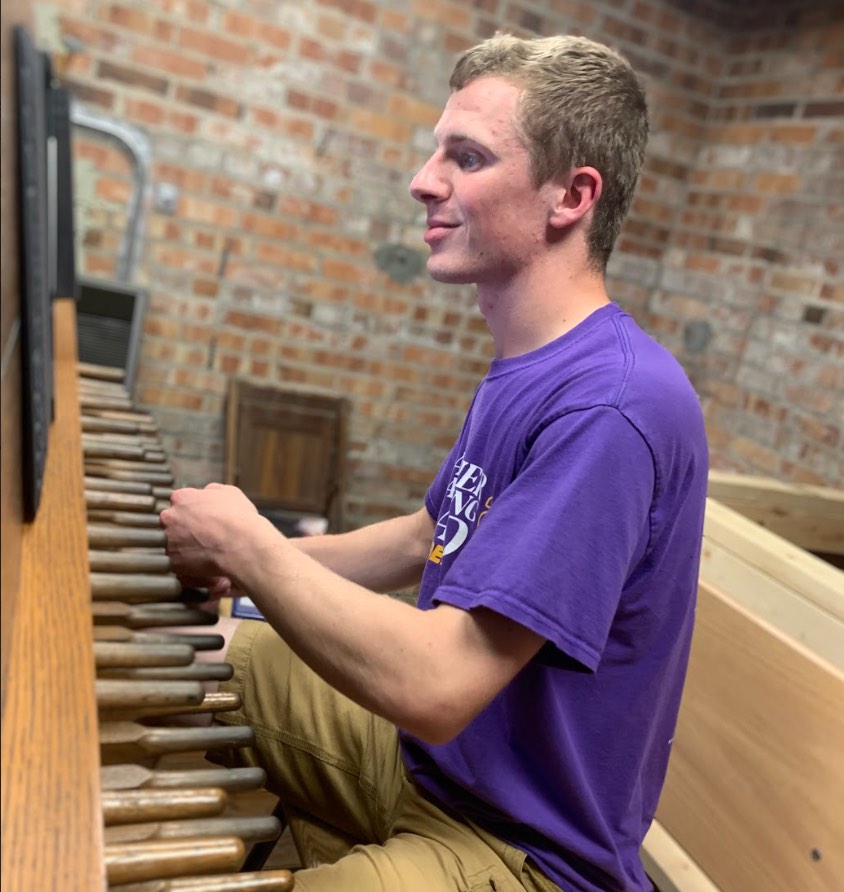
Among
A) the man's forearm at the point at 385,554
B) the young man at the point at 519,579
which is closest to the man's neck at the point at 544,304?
the young man at the point at 519,579

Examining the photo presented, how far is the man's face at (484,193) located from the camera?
1.04 m

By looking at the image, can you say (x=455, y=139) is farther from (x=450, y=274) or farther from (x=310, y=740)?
(x=310, y=740)

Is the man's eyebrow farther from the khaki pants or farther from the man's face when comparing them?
the khaki pants

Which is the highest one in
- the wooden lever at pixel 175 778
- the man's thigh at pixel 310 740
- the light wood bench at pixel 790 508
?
the wooden lever at pixel 175 778

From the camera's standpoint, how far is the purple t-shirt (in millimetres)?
812

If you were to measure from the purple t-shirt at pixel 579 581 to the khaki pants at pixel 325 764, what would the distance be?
0.15ft

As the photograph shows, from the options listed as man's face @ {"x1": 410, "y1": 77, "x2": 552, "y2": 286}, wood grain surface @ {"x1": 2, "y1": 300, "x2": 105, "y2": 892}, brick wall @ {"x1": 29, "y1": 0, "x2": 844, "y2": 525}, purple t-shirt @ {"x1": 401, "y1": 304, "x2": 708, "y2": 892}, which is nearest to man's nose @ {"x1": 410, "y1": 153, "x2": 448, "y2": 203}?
man's face @ {"x1": 410, "y1": 77, "x2": 552, "y2": 286}

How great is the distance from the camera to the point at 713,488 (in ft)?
6.00

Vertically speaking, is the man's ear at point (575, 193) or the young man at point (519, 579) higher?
the man's ear at point (575, 193)

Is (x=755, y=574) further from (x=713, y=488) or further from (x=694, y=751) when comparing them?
(x=713, y=488)

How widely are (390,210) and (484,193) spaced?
218 centimetres

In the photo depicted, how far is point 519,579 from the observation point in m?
0.79

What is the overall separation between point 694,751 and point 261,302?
7.19 feet

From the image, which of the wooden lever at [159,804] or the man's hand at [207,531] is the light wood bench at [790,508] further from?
the wooden lever at [159,804]
